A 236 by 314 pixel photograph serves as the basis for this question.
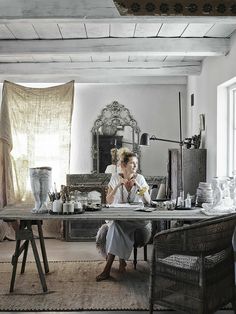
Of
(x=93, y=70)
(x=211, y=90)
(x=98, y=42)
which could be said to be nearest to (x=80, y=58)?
(x=93, y=70)

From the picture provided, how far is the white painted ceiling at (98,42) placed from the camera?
3.50m

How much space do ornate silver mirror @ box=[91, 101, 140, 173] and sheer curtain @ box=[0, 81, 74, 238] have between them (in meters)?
0.42

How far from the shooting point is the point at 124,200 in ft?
16.4

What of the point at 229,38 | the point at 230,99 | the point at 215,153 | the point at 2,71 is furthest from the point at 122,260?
the point at 2,71

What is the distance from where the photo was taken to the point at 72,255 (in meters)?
5.74

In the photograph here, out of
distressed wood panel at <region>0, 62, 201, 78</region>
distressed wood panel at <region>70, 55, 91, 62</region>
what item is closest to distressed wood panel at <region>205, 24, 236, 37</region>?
distressed wood panel at <region>0, 62, 201, 78</region>

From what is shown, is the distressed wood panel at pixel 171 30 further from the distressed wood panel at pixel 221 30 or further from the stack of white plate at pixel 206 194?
the stack of white plate at pixel 206 194

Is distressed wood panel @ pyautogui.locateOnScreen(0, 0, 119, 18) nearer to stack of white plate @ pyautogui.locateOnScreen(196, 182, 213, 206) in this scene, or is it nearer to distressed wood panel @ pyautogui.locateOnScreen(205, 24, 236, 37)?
distressed wood panel @ pyautogui.locateOnScreen(205, 24, 236, 37)

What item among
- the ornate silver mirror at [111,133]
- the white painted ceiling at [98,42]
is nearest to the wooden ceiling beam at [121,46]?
the white painted ceiling at [98,42]

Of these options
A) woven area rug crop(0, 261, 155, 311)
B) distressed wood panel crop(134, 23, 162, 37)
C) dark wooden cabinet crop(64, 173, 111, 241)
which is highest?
distressed wood panel crop(134, 23, 162, 37)

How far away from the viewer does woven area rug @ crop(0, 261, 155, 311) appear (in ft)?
12.7

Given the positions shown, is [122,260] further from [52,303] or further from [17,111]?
[17,111]

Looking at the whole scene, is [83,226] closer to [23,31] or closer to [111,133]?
[111,133]

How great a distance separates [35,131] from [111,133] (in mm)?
1109
